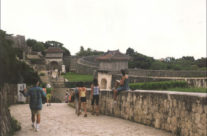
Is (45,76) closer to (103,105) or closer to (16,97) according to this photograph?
(16,97)

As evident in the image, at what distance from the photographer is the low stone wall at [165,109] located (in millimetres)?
5750

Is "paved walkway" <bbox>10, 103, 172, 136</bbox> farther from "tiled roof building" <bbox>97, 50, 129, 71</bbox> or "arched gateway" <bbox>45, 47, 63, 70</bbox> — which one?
"arched gateway" <bbox>45, 47, 63, 70</bbox>

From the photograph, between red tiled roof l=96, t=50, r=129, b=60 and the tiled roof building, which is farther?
the tiled roof building

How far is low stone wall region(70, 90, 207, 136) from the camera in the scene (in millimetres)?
5750

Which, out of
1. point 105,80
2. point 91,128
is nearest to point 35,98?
point 91,128

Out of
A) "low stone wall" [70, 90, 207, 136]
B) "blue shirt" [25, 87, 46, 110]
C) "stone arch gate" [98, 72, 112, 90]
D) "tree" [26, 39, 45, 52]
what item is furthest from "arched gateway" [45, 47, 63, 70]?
"blue shirt" [25, 87, 46, 110]

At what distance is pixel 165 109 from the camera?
714 centimetres

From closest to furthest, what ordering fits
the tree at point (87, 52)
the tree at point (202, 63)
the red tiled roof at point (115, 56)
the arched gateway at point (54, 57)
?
the red tiled roof at point (115, 56) → the tree at point (202, 63) → the arched gateway at point (54, 57) → the tree at point (87, 52)

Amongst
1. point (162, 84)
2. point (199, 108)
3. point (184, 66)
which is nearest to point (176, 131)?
point (199, 108)

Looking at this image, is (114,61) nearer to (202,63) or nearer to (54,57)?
(202,63)

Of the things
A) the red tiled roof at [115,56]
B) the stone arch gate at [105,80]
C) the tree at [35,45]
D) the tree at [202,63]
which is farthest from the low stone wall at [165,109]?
the tree at [35,45]

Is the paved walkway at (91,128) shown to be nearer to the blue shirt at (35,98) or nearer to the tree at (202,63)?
the blue shirt at (35,98)

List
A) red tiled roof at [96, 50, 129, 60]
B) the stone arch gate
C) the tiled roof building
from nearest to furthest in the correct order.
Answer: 1. the stone arch gate
2. red tiled roof at [96, 50, 129, 60]
3. the tiled roof building

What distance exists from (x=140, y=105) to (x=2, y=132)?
4.44 metres
